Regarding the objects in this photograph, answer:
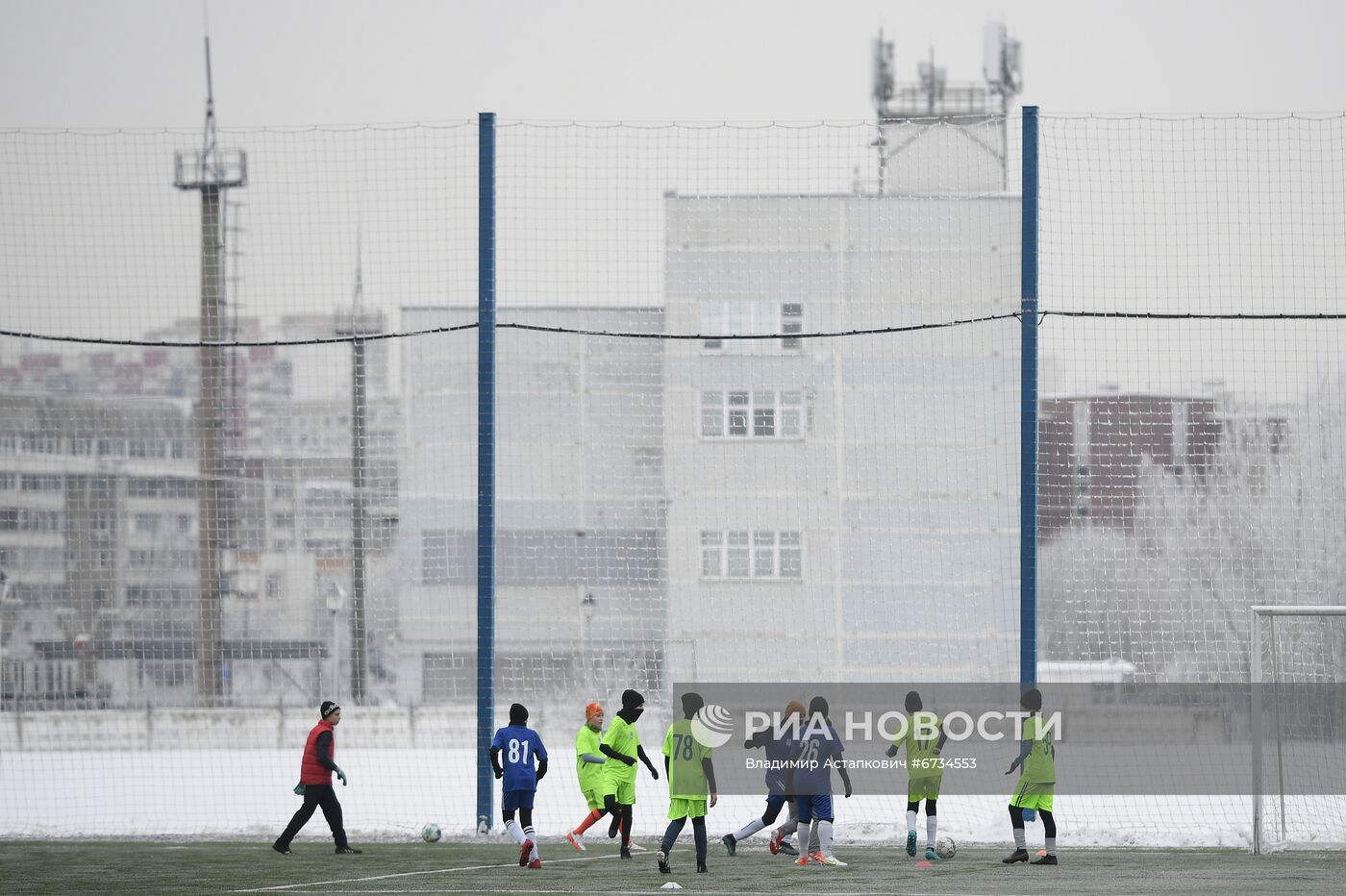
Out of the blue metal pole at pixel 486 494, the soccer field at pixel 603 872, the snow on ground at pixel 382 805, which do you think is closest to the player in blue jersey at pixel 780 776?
the soccer field at pixel 603 872

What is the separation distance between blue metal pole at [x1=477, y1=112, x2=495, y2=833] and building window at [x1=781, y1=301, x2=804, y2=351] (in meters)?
17.9

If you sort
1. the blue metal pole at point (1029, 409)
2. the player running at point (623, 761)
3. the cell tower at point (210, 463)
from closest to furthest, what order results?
the player running at point (623, 761), the blue metal pole at point (1029, 409), the cell tower at point (210, 463)

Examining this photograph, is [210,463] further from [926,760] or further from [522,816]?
[926,760]

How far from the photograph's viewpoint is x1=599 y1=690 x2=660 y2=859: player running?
13586 millimetres

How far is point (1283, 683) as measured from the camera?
53.4ft

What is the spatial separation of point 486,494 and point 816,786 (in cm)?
411

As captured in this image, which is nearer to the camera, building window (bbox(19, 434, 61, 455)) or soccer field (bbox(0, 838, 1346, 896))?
soccer field (bbox(0, 838, 1346, 896))

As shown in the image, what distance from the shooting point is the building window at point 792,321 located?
33.4 metres

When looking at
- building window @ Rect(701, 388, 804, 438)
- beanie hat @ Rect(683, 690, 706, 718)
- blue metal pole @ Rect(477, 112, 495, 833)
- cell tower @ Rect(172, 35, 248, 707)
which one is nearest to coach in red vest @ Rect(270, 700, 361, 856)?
blue metal pole @ Rect(477, 112, 495, 833)

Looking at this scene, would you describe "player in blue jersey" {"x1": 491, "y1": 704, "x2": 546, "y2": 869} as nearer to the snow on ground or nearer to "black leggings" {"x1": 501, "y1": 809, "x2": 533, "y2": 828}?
"black leggings" {"x1": 501, "y1": 809, "x2": 533, "y2": 828}

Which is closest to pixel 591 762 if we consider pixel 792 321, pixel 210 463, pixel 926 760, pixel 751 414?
pixel 926 760

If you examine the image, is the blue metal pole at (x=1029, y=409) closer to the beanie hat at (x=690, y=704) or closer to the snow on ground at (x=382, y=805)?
the snow on ground at (x=382, y=805)

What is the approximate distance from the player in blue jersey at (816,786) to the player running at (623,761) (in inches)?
49.2

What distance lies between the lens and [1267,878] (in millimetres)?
11562
